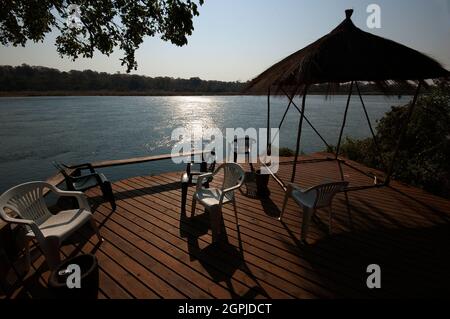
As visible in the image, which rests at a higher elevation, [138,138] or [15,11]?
[15,11]

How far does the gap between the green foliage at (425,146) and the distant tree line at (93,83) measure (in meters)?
47.2

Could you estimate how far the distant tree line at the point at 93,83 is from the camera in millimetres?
64375

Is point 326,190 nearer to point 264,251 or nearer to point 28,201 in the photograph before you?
point 264,251

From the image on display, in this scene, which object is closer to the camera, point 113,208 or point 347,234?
point 347,234

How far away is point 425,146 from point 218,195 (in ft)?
21.3

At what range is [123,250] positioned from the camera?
3.34m

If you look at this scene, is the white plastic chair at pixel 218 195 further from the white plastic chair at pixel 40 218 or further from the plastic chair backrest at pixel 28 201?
the plastic chair backrest at pixel 28 201

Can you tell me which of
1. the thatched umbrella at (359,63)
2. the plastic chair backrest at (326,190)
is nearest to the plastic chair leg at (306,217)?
the plastic chair backrest at (326,190)

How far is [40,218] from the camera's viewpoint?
10.7 feet

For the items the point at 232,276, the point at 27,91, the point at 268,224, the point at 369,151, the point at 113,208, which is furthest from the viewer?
the point at 27,91

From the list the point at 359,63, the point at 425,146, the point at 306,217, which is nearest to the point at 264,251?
the point at 306,217

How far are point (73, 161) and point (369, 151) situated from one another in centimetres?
1652
